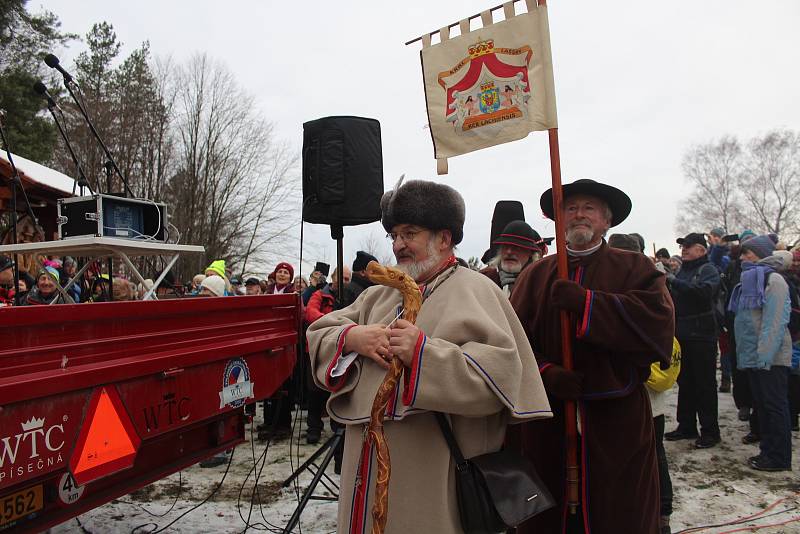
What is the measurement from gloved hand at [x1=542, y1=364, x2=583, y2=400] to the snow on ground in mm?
1913

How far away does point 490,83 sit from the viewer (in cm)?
254

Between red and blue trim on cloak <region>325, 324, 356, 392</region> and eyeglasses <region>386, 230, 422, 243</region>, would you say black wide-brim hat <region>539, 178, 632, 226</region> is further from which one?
red and blue trim on cloak <region>325, 324, 356, 392</region>

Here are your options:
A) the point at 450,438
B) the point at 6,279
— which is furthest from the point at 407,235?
the point at 6,279

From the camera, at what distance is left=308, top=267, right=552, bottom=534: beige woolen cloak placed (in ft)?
5.25

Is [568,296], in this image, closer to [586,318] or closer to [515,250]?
[586,318]

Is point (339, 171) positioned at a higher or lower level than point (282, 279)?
higher

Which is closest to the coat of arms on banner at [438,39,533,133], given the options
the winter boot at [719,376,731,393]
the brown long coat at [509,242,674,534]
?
the brown long coat at [509,242,674,534]

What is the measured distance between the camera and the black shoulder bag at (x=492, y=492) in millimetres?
1666

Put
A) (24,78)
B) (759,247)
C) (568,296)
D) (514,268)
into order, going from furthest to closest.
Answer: (24,78) < (759,247) < (514,268) < (568,296)

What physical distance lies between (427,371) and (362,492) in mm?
520

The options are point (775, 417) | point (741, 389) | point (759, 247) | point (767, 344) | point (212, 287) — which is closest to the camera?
point (775, 417)

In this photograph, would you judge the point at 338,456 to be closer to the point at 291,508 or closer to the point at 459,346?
the point at 291,508

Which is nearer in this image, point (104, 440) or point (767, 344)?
point (104, 440)

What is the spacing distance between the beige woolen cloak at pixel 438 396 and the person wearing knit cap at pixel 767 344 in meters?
3.86
